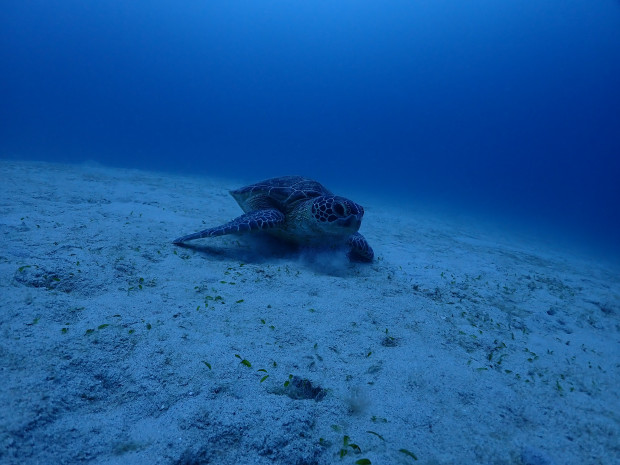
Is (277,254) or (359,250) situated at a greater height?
(359,250)

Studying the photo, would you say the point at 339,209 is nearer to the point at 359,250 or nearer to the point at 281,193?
the point at 359,250

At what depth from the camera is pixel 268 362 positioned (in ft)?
7.43

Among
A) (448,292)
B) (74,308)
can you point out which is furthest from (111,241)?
(448,292)

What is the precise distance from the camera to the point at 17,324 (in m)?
2.09

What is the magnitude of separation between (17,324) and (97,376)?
838 mm

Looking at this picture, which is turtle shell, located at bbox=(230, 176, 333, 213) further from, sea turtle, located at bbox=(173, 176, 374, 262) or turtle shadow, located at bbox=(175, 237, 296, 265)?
turtle shadow, located at bbox=(175, 237, 296, 265)

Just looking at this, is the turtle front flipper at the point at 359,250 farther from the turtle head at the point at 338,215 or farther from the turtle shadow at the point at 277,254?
the turtle head at the point at 338,215

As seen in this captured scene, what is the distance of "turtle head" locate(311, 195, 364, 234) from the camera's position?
4285mm

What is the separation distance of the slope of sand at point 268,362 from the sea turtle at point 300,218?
49cm

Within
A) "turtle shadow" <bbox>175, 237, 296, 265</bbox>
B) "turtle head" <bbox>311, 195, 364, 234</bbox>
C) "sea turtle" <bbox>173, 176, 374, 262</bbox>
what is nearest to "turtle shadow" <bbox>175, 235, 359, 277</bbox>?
"turtle shadow" <bbox>175, 237, 296, 265</bbox>

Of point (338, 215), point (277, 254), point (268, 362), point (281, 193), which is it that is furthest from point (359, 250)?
point (268, 362)

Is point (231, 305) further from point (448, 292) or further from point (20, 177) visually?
point (20, 177)

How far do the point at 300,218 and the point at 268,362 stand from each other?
281 centimetres

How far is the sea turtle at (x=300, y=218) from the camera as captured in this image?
171 inches
